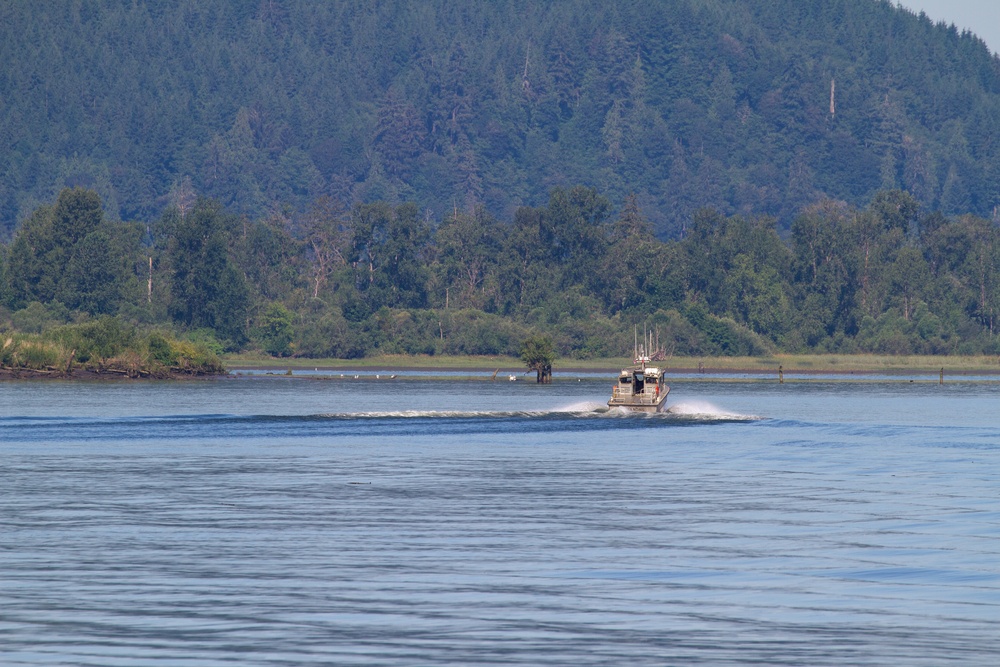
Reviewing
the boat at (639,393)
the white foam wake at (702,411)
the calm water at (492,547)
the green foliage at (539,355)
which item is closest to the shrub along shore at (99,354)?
the green foliage at (539,355)

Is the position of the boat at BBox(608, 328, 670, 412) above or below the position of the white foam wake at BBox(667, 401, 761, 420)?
above

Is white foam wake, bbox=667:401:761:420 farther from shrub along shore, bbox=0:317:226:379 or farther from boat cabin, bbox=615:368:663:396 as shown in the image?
shrub along shore, bbox=0:317:226:379

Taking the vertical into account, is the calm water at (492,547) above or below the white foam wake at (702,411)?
above

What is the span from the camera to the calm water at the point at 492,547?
29734 mm

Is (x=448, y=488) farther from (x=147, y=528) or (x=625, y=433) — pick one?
(x=625, y=433)

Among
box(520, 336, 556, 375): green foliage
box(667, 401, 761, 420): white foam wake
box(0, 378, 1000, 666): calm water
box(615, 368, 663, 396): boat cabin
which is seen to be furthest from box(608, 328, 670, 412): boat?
box(520, 336, 556, 375): green foliage

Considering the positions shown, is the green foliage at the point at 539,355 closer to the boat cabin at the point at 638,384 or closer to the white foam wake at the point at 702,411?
the white foam wake at the point at 702,411

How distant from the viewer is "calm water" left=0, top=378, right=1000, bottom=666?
2973cm

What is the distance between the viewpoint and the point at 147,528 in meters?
45.1

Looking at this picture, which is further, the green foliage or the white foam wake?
the green foliage

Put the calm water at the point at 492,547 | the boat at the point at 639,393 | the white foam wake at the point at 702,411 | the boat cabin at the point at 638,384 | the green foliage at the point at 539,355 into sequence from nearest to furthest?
the calm water at the point at 492,547 < the white foam wake at the point at 702,411 < the boat at the point at 639,393 < the boat cabin at the point at 638,384 < the green foliage at the point at 539,355

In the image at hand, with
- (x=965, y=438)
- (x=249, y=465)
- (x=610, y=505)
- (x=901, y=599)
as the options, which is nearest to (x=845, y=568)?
(x=901, y=599)

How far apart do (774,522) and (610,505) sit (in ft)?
23.2

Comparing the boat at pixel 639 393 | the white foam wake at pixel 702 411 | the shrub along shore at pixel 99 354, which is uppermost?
the shrub along shore at pixel 99 354
